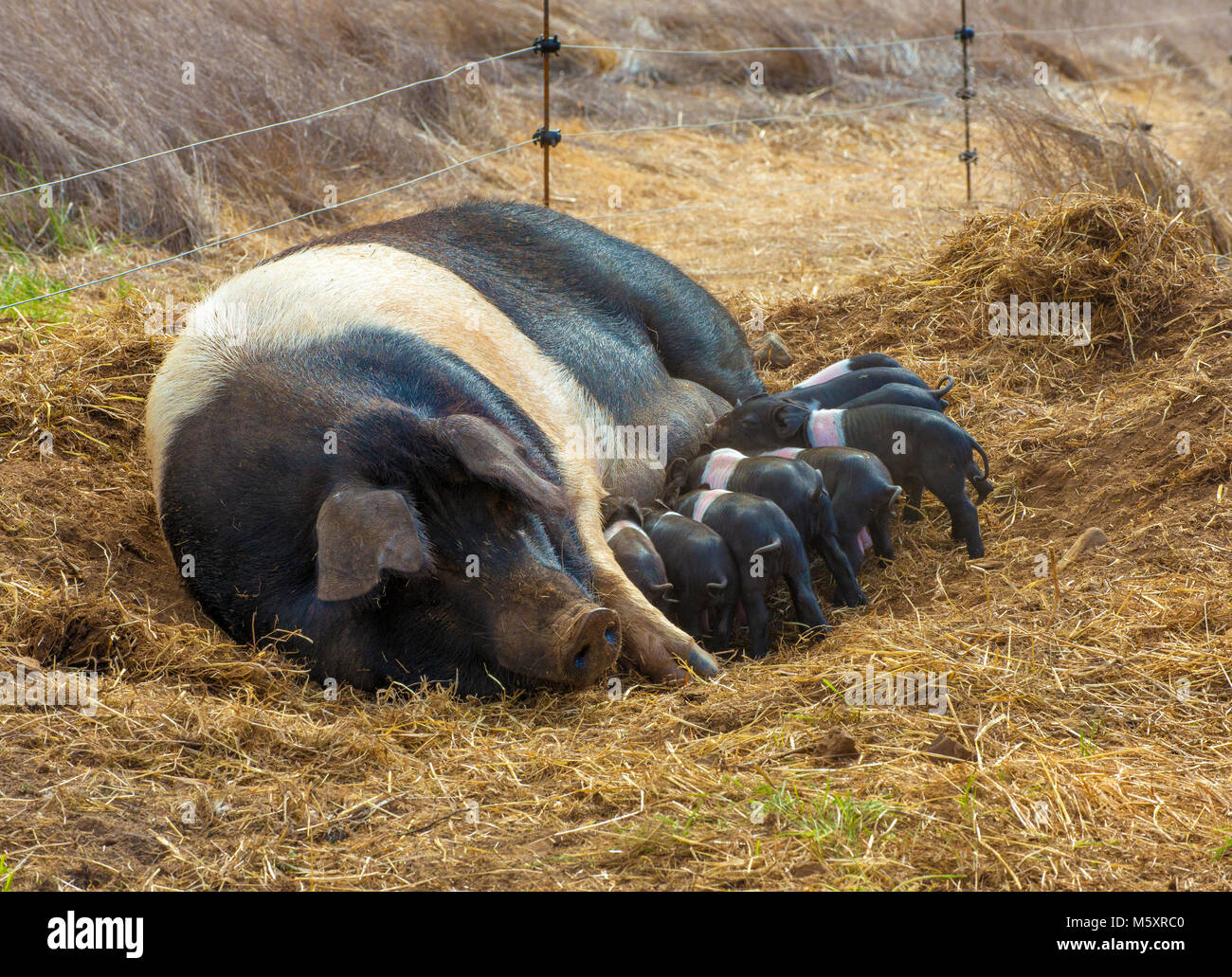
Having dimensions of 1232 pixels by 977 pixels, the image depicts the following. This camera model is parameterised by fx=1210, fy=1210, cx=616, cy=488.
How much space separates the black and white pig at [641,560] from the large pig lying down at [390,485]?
4.0 inches

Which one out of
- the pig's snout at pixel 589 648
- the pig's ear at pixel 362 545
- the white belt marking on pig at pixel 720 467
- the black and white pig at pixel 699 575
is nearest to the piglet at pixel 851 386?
the white belt marking on pig at pixel 720 467

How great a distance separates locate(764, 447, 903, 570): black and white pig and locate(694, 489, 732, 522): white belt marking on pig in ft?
1.08

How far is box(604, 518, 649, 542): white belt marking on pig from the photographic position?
377cm

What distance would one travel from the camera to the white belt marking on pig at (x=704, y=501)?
3850 mm

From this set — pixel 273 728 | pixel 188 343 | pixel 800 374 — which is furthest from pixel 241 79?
pixel 273 728

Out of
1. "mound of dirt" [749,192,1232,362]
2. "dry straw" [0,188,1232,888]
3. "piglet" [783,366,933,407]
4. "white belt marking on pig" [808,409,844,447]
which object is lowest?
"dry straw" [0,188,1232,888]

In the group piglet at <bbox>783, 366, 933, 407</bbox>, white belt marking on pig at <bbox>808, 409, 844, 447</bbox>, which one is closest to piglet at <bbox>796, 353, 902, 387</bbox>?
piglet at <bbox>783, 366, 933, 407</bbox>

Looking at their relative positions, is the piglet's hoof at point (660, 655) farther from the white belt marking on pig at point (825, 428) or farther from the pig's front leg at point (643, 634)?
the white belt marking on pig at point (825, 428)

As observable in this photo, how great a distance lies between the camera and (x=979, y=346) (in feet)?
17.9

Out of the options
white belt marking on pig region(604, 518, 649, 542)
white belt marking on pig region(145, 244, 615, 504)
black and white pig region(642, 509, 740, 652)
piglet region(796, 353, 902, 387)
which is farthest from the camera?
piglet region(796, 353, 902, 387)

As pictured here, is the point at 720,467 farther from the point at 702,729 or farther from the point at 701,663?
the point at 702,729

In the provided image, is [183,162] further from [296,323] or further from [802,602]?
[802,602]

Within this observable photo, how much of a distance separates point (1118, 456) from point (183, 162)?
625 cm

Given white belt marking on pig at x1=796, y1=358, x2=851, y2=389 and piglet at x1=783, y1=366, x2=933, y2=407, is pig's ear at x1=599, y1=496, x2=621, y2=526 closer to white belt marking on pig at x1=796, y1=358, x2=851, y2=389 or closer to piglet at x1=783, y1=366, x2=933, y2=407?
piglet at x1=783, y1=366, x2=933, y2=407
